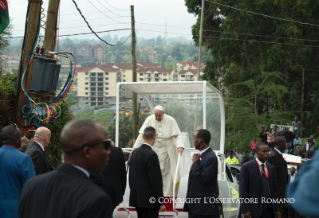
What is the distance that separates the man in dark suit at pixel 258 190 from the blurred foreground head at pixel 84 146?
4763mm

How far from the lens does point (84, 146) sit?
2.87m

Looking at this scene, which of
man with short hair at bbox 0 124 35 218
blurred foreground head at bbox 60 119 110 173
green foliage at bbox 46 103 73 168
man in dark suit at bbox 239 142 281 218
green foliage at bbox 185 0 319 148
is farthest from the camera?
green foliage at bbox 185 0 319 148

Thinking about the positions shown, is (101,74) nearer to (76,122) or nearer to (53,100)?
(53,100)

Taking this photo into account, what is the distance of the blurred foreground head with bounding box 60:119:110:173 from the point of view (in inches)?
113

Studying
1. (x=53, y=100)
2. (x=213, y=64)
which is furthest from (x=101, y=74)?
(x=53, y=100)

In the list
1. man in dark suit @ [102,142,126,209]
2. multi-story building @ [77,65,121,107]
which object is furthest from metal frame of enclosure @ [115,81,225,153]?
multi-story building @ [77,65,121,107]

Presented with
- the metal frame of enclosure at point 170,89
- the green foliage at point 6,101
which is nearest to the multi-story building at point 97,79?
the metal frame of enclosure at point 170,89

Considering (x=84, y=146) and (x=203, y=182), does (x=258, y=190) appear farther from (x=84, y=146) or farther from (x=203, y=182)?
(x=84, y=146)

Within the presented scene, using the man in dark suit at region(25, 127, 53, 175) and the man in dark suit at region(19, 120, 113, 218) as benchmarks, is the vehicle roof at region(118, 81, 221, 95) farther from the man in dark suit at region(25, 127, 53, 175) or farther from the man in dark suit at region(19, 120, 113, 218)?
the man in dark suit at region(19, 120, 113, 218)

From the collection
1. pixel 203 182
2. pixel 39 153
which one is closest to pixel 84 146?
pixel 39 153

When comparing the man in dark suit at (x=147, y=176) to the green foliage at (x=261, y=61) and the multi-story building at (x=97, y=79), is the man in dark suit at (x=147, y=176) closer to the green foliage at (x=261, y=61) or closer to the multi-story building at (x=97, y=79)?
the green foliage at (x=261, y=61)

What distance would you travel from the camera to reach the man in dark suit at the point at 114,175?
7.49 metres

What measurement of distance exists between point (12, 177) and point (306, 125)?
32.6m

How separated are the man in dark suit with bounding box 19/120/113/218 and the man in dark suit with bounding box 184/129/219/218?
432 centimetres
